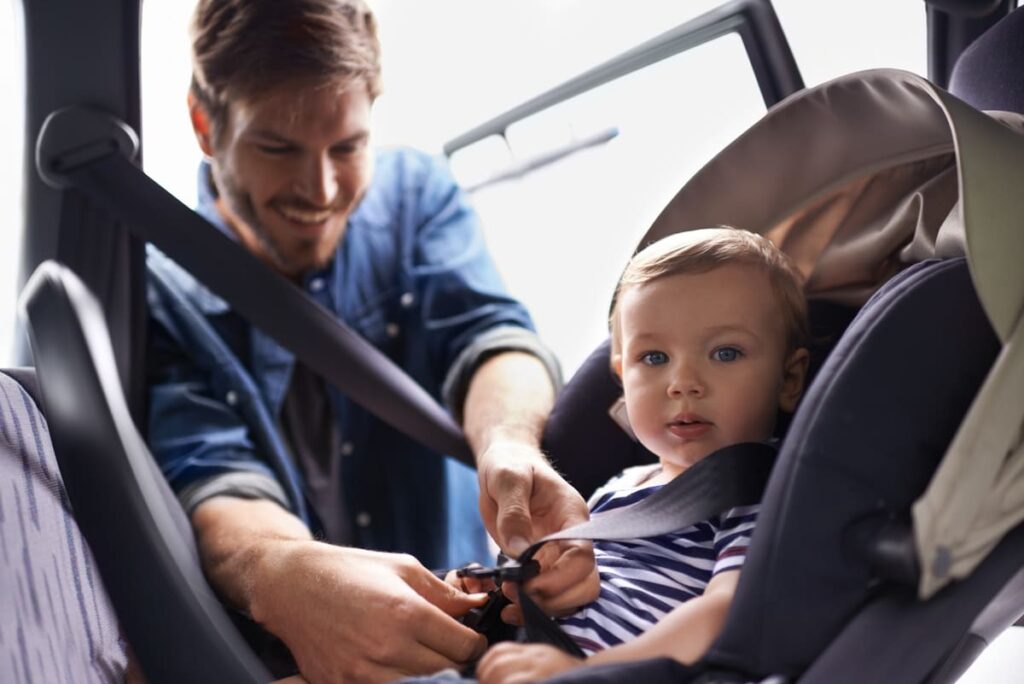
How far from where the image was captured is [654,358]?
98 cm

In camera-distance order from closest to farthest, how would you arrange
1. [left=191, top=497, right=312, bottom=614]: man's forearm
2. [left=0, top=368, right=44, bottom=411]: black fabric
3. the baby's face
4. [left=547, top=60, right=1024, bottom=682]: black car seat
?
[left=547, top=60, right=1024, bottom=682]: black car seat
the baby's face
[left=0, top=368, right=44, bottom=411]: black fabric
[left=191, top=497, right=312, bottom=614]: man's forearm

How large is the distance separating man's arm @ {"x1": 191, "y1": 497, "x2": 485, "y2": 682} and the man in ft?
0.09

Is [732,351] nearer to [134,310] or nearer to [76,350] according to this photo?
[76,350]

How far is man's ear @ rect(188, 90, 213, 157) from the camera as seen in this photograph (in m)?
1.59

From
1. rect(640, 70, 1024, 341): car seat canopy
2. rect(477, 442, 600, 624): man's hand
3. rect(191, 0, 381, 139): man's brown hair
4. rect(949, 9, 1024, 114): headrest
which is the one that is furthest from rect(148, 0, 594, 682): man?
rect(949, 9, 1024, 114): headrest

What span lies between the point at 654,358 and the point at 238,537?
0.56 meters

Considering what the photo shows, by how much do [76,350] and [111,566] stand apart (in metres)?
0.20

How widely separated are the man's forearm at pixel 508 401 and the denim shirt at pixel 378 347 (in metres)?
0.03

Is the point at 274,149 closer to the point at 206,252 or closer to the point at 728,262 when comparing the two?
the point at 206,252

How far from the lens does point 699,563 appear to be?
0.89 meters

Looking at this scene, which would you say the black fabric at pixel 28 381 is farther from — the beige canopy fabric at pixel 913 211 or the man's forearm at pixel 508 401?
the beige canopy fabric at pixel 913 211

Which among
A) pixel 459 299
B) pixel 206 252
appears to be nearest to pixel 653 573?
pixel 206 252

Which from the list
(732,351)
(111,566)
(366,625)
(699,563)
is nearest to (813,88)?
(732,351)

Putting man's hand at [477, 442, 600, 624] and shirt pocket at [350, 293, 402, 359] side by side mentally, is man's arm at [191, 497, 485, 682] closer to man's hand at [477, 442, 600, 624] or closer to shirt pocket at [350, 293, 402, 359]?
man's hand at [477, 442, 600, 624]
